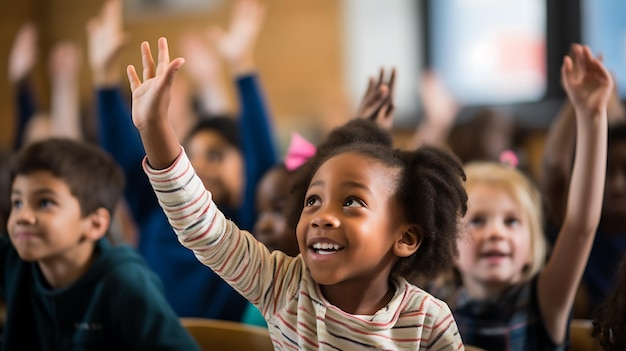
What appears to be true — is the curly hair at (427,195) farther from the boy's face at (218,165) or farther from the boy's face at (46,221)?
the boy's face at (218,165)

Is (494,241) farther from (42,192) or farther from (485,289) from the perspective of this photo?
(42,192)

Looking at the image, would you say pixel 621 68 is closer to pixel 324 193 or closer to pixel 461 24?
pixel 461 24

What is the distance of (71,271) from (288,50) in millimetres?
3410

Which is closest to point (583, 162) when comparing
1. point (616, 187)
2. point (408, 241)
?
point (408, 241)

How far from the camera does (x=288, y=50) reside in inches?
190

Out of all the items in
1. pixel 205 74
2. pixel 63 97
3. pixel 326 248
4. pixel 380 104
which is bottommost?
pixel 326 248

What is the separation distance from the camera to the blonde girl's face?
1.55 m

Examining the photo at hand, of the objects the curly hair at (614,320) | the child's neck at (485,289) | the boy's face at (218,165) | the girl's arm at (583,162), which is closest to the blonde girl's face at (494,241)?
the child's neck at (485,289)

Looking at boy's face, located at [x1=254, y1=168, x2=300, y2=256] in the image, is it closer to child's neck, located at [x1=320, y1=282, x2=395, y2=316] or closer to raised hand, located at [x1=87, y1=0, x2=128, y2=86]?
raised hand, located at [x1=87, y1=0, x2=128, y2=86]

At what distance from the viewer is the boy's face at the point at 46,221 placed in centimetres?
151

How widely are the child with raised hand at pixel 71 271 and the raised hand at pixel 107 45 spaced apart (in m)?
0.58

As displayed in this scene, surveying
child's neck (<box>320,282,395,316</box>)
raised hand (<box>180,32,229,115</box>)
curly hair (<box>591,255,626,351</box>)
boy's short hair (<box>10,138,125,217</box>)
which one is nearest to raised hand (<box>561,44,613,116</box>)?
curly hair (<box>591,255,626,351</box>)

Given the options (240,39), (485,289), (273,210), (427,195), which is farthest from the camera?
(240,39)

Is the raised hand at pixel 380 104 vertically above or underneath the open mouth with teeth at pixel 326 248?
above
